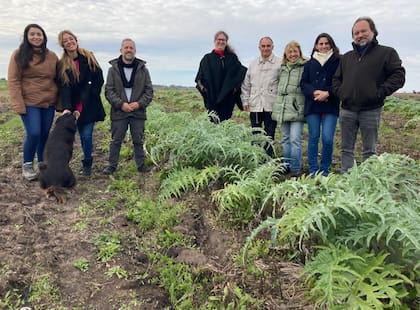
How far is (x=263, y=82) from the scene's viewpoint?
19.9 feet

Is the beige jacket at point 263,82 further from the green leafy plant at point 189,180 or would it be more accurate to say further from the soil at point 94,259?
the soil at point 94,259

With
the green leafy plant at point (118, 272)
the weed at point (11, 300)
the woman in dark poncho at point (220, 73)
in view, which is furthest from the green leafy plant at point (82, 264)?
the woman in dark poncho at point (220, 73)

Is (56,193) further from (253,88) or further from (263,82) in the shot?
(263,82)

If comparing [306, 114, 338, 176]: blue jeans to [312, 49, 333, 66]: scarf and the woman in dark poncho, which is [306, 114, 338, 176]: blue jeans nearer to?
[312, 49, 333, 66]: scarf

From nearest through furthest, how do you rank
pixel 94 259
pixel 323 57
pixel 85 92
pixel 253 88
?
pixel 94 259 < pixel 323 57 < pixel 85 92 < pixel 253 88

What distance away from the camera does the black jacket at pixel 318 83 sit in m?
5.46

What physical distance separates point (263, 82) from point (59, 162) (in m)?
3.28

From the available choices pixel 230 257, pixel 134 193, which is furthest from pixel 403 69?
pixel 134 193

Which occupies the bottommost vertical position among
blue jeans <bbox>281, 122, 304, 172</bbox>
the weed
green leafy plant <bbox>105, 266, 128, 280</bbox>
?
the weed

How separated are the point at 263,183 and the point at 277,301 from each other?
4.77 feet

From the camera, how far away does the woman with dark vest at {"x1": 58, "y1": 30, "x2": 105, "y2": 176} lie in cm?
572

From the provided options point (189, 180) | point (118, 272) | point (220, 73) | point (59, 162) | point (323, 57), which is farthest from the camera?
point (220, 73)

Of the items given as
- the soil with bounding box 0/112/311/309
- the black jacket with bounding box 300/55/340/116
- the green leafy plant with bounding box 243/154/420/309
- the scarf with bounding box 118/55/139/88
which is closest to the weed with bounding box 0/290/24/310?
the soil with bounding box 0/112/311/309

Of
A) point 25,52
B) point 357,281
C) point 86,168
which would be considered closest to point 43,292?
point 357,281
